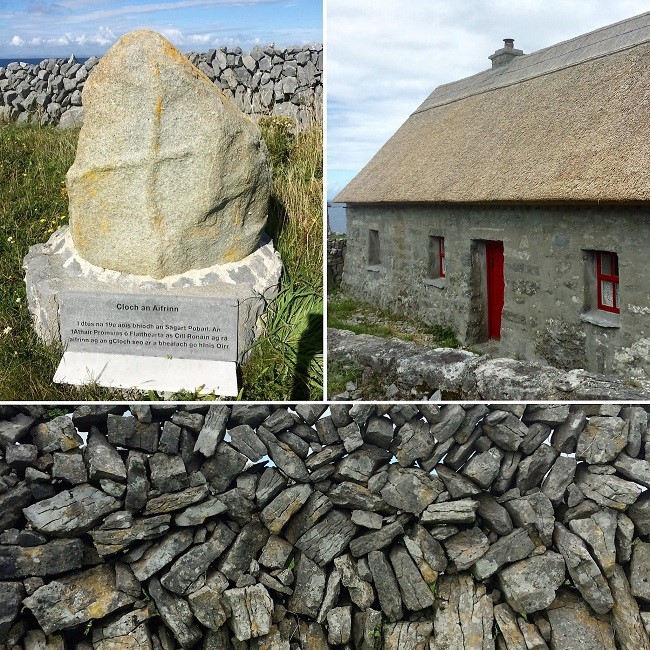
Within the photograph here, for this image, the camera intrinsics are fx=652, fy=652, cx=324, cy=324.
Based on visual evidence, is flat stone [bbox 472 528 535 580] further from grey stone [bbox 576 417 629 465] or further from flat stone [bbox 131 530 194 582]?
flat stone [bbox 131 530 194 582]

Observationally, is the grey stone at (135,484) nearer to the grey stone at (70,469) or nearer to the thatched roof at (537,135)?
the grey stone at (70,469)

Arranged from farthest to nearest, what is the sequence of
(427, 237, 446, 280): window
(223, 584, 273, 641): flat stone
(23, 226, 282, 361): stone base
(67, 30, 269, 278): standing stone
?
(427, 237, 446, 280): window
(23, 226, 282, 361): stone base
(67, 30, 269, 278): standing stone
(223, 584, 273, 641): flat stone

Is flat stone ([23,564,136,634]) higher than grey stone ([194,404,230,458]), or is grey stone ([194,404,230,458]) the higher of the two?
A: grey stone ([194,404,230,458])

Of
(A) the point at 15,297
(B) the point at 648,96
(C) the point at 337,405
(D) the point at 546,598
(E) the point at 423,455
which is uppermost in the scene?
(B) the point at 648,96

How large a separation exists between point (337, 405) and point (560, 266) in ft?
8.68

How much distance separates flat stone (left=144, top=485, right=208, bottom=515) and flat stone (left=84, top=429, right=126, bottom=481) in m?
0.23

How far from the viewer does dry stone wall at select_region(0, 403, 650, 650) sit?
3.77m

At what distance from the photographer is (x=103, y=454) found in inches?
149

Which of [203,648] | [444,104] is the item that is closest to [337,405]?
[203,648]

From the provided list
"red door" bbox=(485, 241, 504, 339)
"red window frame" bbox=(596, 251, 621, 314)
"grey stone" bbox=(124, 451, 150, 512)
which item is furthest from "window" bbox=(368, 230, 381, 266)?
"grey stone" bbox=(124, 451, 150, 512)

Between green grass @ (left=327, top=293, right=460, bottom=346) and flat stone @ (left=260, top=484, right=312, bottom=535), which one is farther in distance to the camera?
green grass @ (left=327, top=293, right=460, bottom=346)

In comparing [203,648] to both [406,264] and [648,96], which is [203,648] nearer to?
[406,264]

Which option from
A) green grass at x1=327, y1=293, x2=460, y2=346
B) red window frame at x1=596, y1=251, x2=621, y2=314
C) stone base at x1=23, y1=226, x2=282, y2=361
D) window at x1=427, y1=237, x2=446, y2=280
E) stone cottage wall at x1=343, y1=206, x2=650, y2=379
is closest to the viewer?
stone base at x1=23, y1=226, x2=282, y2=361

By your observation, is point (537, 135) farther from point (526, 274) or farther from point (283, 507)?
point (283, 507)
